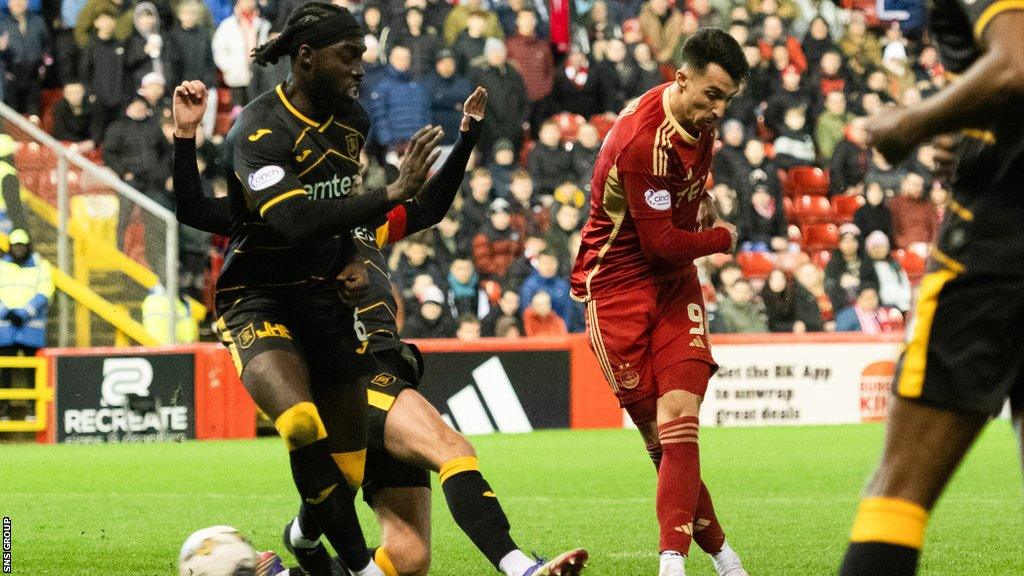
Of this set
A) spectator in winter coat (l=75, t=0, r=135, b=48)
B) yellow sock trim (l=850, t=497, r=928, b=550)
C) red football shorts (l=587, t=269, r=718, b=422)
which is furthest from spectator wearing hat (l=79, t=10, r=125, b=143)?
yellow sock trim (l=850, t=497, r=928, b=550)

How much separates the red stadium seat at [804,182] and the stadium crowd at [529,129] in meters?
0.03

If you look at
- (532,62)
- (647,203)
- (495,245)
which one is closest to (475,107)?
(647,203)

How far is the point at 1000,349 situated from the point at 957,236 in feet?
0.94

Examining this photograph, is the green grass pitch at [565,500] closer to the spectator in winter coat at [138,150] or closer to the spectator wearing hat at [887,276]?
the spectator wearing hat at [887,276]

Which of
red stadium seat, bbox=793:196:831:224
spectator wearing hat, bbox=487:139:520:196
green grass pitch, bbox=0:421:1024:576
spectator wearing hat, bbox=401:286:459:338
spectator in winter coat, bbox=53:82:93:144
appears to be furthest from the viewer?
red stadium seat, bbox=793:196:831:224

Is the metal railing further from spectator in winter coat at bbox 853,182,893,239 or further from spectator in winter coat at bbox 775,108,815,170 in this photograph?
spectator in winter coat at bbox 853,182,893,239

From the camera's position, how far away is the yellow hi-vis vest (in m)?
16.6

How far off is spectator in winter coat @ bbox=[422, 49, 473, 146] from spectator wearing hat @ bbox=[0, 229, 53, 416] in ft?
17.9

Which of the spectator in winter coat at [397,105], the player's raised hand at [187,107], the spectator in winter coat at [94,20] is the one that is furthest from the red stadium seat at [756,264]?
the player's raised hand at [187,107]

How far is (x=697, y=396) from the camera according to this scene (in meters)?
6.84

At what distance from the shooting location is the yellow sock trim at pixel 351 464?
6.45 metres

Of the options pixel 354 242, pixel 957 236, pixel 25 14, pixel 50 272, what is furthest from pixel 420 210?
pixel 25 14

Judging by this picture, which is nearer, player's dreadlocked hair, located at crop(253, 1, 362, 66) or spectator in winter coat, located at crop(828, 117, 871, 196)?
player's dreadlocked hair, located at crop(253, 1, 362, 66)

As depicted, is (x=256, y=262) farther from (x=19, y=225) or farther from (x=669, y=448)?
(x=19, y=225)
